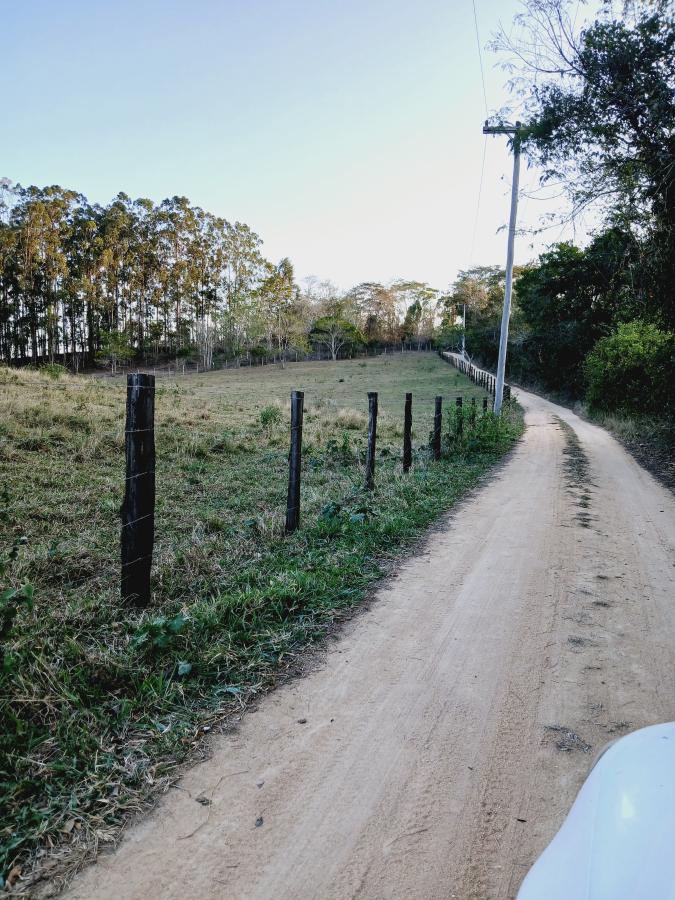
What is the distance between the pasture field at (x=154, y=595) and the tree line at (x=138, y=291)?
139ft

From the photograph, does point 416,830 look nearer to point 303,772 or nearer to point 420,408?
point 303,772

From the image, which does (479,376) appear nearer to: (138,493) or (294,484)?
(294,484)

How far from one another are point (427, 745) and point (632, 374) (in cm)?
2195

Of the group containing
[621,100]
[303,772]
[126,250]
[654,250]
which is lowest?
[303,772]

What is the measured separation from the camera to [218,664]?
3295mm

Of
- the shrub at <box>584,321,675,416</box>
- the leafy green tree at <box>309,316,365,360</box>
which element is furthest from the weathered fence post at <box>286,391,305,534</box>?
the leafy green tree at <box>309,316,365,360</box>

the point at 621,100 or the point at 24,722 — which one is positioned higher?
the point at 621,100

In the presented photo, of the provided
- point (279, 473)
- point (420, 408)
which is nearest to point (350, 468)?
point (279, 473)

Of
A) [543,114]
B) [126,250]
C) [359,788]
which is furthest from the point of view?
[126,250]

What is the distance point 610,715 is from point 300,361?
64.8 meters

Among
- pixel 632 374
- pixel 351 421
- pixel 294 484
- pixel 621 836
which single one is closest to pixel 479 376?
pixel 632 374

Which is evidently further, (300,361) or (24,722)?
(300,361)

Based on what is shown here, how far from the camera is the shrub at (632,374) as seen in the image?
1670 centimetres

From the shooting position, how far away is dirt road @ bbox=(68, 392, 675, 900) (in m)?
2.01
